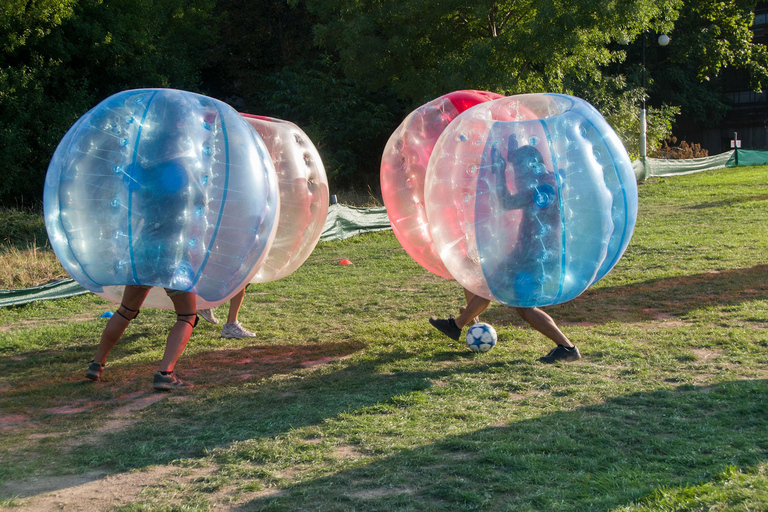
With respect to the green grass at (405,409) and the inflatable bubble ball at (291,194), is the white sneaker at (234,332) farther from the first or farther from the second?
the inflatable bubble ball at (291,194)

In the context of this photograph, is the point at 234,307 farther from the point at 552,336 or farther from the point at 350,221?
the point at 350,221

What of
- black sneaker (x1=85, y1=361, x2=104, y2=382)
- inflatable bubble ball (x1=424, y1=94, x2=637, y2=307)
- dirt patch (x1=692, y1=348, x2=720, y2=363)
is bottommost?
dirt patch (x1=692, y1=348, x2=720, y2=363)

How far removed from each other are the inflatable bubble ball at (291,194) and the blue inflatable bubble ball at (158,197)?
1226 mm

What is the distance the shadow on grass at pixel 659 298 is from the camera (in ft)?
25.3

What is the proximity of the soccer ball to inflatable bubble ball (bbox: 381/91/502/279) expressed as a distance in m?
0.65

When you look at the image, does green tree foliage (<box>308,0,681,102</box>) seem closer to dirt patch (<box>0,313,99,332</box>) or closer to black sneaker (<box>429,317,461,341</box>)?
dirt patch (<box>0,313,99,332</box>)

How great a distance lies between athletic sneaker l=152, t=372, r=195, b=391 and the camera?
5.59m

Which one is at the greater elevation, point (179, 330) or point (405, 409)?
point (179, 330)

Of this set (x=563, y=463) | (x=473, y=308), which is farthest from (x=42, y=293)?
(x=563, y=463)

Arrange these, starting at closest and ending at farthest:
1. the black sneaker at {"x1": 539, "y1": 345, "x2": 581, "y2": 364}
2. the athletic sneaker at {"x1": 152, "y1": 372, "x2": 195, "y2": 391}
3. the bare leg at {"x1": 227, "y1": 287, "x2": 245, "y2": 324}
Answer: the athletic sneaker at {"x1": 152, "y1": 372, "x2": 195, "y2": 391} → the black sneaker at {"x1": 539, "y1": 345, "x2": 581, "y2": 364} → the bare leg at {"x1": 227, "y1": 287, "x2": 245, "y2": 324}

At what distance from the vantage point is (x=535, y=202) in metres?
5.15

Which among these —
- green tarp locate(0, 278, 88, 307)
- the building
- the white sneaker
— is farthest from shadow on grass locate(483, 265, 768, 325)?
the building

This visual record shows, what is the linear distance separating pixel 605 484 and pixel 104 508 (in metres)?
2.55

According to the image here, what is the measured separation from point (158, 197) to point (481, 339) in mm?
3094
